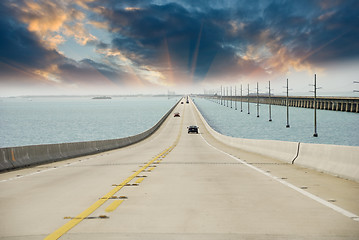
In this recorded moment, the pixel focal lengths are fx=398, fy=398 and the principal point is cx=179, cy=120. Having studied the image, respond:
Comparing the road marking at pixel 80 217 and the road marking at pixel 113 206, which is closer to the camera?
the road marking at pixel 80 217

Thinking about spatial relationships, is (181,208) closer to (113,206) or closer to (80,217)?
(113,206)

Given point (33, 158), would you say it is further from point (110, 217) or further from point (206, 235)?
point (206, 235)

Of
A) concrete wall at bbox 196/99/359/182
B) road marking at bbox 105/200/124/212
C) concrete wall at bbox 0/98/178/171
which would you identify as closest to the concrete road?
road marking at bbox 105/200/124/212

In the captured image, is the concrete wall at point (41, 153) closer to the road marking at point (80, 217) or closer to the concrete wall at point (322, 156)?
the road marking at point (80, 217)

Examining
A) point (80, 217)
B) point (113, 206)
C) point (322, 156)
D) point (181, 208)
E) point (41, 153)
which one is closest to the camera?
point (80, 217)

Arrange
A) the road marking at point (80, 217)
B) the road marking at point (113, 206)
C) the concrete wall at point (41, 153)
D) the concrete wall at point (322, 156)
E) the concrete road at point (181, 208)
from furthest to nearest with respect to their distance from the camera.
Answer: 1. the concrete wall at point (41, 153)
2. the concrete wall at point (322, 156)
3. the road marking at point (113, 206)
4. the concrete road at point (181, 208)
5. the road marking at point (80, 217)

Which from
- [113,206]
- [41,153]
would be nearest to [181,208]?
[113,206]

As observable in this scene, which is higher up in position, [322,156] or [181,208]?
[322,156]

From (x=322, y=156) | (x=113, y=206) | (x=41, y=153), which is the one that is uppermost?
(x=322, y=156)

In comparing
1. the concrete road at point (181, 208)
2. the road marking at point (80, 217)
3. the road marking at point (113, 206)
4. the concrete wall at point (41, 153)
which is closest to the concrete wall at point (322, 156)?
the concrete road at point (181, 208)

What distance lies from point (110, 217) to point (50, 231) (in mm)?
1175

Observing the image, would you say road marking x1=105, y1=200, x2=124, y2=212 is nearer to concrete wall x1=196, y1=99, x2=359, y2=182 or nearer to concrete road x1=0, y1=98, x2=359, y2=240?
concrete road x1=0, y1=98, x2=359, y2=240

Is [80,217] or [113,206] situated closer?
[80,217]

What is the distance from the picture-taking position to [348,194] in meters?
9.07
